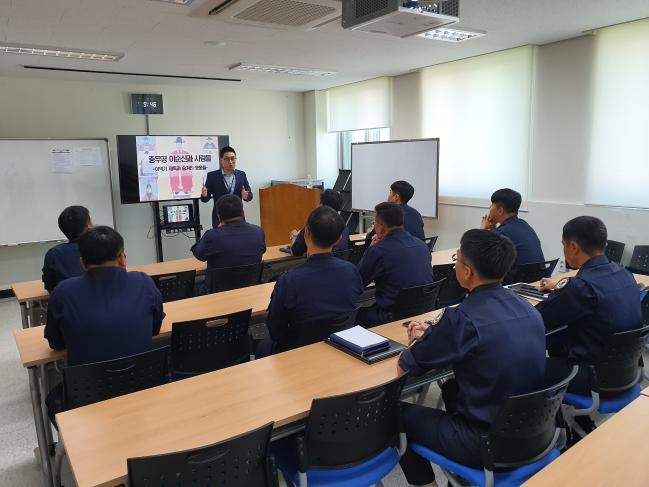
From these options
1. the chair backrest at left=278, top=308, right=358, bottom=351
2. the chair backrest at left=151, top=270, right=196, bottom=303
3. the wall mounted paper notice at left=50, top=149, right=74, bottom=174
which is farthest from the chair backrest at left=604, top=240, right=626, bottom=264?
the wall mounted paper notice at left=50, top=149, right=74, bottom=174

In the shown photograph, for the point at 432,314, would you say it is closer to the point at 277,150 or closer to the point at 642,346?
the point at 642,346

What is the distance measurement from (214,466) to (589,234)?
2044 mm

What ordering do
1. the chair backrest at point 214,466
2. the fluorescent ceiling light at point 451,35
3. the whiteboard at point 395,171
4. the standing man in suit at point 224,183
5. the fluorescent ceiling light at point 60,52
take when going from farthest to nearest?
the whiteboard at point 395,171, the standing man in suit at point 224,183, the fluorescent ceiling light at point 60,52, the fluorescent ceiling light at point 451,35, the chair backrest at point 214,466

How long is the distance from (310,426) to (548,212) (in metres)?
4.53

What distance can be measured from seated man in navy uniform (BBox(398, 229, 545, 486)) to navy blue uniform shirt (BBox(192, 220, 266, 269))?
2.15 meters

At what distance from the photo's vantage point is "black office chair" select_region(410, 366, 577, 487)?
5.42 ft

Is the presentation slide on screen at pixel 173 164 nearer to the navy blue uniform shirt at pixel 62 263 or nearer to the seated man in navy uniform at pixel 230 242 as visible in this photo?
the seated man in navy uniform at pixel 230 242

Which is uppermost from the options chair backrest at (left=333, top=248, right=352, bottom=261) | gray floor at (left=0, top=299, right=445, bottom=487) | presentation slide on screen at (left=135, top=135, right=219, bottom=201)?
presentation slide on screen at (left=135, top=135, right=219, bottom=201)

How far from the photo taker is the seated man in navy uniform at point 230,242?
373 centimetres

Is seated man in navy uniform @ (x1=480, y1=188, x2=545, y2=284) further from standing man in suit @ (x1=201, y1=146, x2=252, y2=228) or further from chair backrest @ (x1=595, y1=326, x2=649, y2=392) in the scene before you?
standing man in suit @ (x1=201, y1=146, x2=252, y2=228)

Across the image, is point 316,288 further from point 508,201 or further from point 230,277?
point 508,201

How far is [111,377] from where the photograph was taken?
2.03 meters

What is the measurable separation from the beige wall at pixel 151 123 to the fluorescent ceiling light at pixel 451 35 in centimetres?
376

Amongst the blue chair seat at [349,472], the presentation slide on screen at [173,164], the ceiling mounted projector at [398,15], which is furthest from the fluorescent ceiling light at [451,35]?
the blue chair seat at [349,472]
